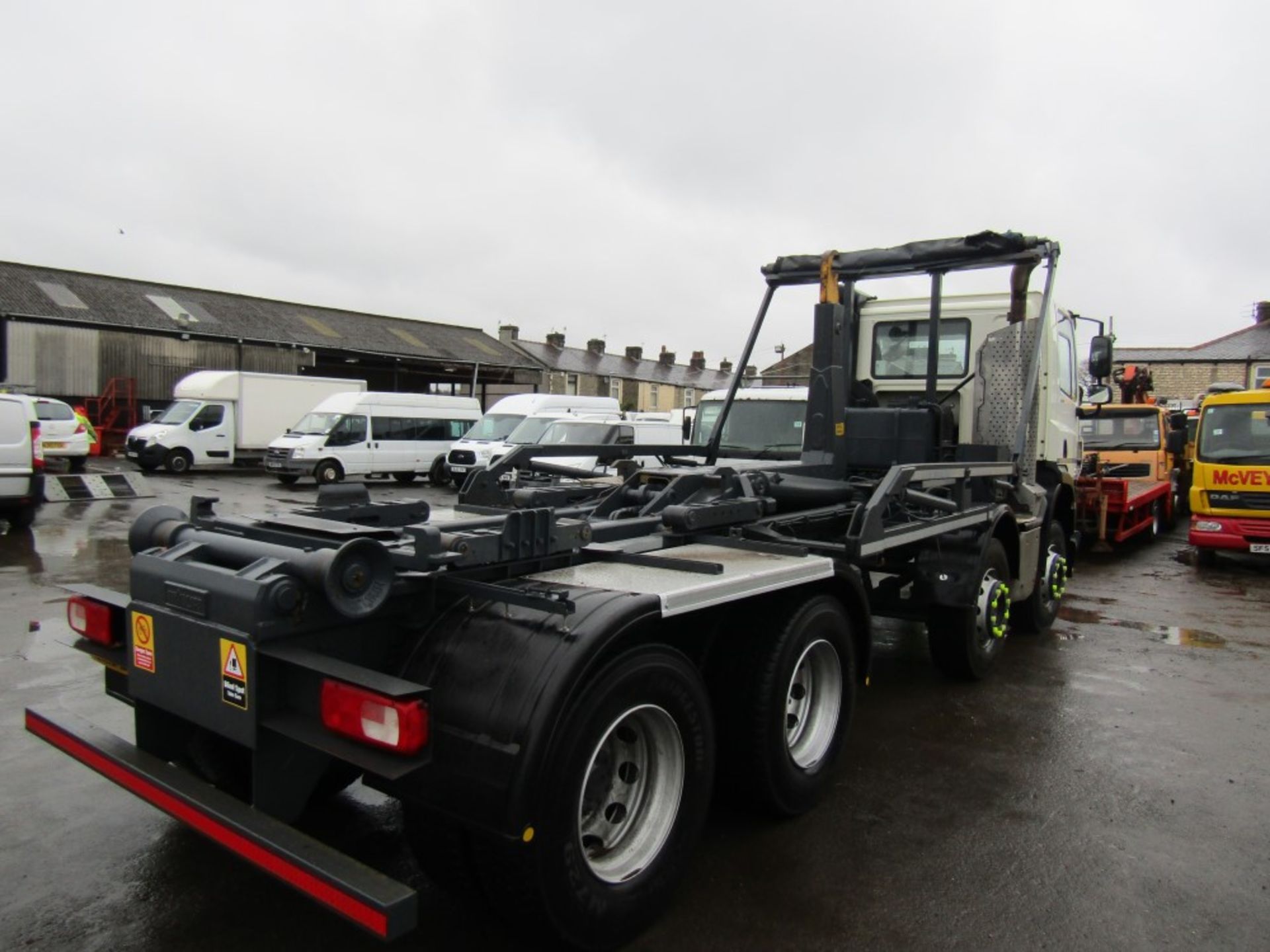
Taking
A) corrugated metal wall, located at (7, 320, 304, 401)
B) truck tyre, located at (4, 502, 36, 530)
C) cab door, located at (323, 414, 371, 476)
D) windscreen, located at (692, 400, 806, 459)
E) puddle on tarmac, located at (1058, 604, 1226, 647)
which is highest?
corrugated metal wall, located at (7, 320, 304, 401)

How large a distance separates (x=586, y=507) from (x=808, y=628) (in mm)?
1569

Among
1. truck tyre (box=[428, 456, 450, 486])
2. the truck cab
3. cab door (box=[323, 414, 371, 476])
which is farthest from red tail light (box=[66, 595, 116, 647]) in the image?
truck tyre (box=[428, 456, 450, 486])

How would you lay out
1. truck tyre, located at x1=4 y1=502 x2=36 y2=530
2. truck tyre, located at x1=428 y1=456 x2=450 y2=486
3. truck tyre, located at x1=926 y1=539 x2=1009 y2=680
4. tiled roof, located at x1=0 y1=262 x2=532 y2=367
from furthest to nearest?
1. tiled roof, located at x1=0 y1=262 x2=532 y2=367
2. truck tyre, located at x1=428 y1=456 x2=450 y2=486
3. truck tyre, located at x1=4 y1=502 x2=36 y2=530
4. truck tyre, located at x1=926 y1=539 x2=1009 y2=680

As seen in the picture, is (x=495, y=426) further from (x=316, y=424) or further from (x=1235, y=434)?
(x=1235, y=434)

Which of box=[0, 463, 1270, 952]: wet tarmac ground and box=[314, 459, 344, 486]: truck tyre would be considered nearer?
box=[0, 463, 1270, 952]: wet tarmac ground

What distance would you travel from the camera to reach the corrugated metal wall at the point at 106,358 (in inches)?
1131

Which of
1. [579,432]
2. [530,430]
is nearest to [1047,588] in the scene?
[579,432]

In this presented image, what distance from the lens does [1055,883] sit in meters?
3.36

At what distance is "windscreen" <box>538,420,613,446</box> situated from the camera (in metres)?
19.1

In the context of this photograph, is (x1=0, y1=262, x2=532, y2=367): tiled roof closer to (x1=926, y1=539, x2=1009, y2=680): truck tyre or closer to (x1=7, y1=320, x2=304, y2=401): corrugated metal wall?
(x1=7, y1=320, x2=304, y2=401): corrugated metal wall

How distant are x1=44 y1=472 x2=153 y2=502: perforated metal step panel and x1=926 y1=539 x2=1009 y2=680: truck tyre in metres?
15.3

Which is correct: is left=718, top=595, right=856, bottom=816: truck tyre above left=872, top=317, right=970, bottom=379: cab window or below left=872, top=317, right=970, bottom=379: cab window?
below

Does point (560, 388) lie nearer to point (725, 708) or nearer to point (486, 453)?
point (486, 453)

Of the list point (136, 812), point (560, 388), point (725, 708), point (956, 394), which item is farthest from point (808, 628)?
point (560, 388)
